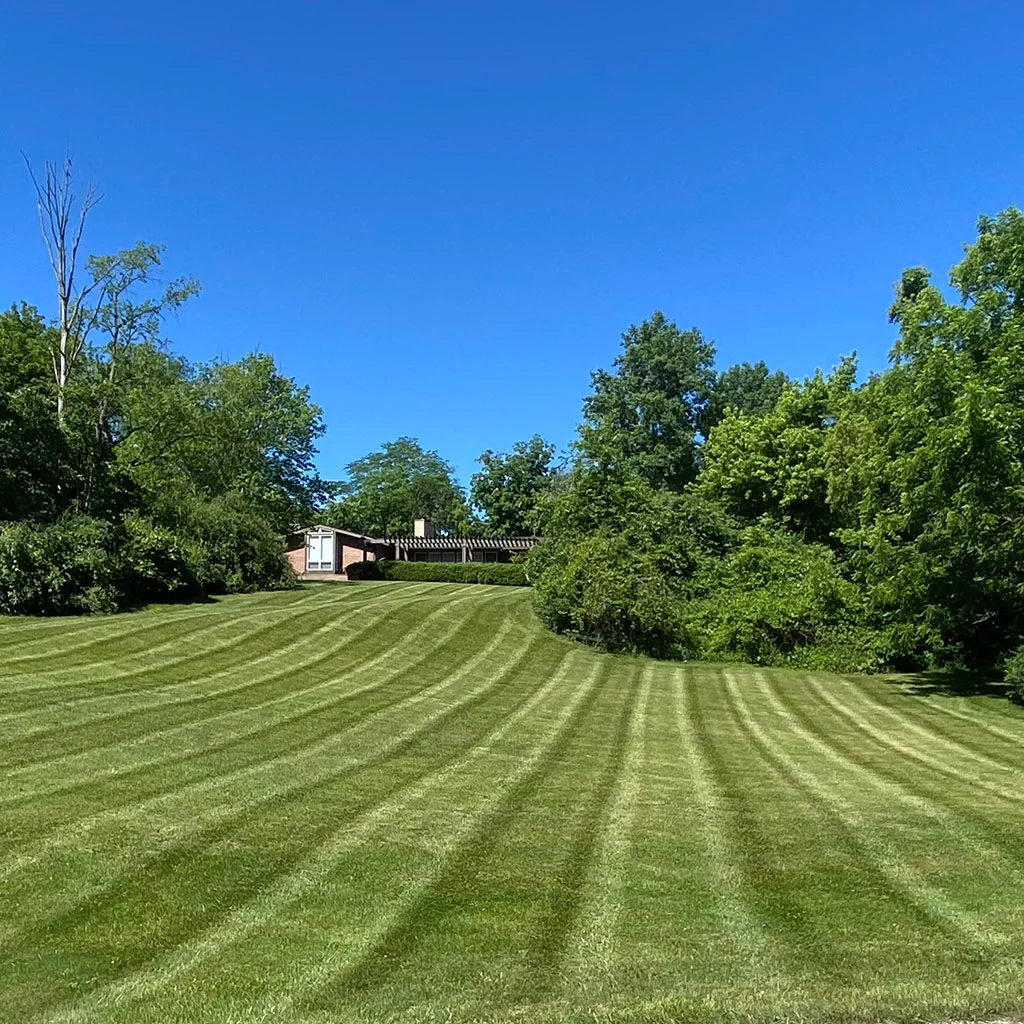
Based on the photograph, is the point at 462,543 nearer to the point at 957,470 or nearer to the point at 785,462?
the point at 785,462

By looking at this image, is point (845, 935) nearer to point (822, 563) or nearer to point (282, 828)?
point (282, 828)

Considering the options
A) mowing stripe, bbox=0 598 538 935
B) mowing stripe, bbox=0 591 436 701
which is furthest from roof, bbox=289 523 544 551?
mowing stripe, bbox=0 598 538 935

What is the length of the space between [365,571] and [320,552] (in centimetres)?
532

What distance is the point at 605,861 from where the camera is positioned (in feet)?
20.5

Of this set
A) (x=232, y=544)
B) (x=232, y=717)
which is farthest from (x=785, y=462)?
(x=232, y=717)

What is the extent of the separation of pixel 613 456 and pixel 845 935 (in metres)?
21.7

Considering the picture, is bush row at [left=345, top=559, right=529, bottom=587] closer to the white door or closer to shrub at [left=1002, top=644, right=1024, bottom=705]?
the white door

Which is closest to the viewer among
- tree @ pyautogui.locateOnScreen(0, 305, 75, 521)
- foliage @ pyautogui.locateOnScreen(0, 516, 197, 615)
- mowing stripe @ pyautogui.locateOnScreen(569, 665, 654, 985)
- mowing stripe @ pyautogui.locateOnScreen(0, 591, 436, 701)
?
mowing stripe @ pyautogui.locateOnScreen(569, 665, 654, 985)

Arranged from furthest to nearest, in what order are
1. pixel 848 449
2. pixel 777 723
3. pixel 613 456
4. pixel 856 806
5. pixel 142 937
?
pixel 848 449 → pixel 613 456 → pixel 777 723 → pixel 856 806 → pixel 142 937

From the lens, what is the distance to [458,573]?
46719mm

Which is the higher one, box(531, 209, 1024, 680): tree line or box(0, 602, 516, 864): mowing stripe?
box(531, 209, 1024, 680): tree line

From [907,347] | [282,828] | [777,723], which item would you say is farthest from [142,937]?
[907,347]

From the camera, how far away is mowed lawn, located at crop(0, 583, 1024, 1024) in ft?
13.4

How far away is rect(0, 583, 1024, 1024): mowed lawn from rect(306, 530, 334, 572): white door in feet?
136
